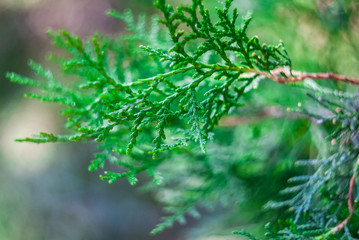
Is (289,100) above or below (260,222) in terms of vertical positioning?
above

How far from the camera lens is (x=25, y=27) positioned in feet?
15.6

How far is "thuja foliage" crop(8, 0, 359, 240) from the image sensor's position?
2.91ft

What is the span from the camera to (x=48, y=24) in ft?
15.5

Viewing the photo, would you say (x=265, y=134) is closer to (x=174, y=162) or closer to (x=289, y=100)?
(x=289, y=100)

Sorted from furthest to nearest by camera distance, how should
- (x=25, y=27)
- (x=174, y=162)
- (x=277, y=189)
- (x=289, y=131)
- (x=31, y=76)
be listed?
(x=25, y=27), (x=31, y=76), (x=174, y=162), (x=289, y=131), (x=277, y=189)

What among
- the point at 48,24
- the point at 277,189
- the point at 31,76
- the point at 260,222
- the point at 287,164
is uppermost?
the point at 48,24

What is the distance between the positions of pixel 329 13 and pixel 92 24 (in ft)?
12.4

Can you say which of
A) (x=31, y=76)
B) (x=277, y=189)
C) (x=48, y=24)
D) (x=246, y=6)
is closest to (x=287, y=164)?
(x=277, y=189)

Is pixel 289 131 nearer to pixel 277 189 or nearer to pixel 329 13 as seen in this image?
pixel 277 189

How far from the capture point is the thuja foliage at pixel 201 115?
89cm

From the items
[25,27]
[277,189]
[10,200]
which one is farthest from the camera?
[25,27]

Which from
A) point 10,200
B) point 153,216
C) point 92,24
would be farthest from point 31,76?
point 153,216

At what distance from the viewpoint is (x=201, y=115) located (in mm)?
1116

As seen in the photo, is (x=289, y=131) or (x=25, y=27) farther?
(x=25, y=27)
